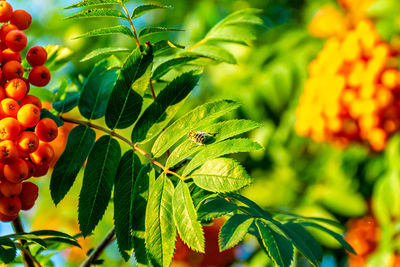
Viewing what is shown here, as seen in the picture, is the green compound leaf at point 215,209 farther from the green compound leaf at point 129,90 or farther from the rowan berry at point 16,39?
the rowan berry at point 16,39

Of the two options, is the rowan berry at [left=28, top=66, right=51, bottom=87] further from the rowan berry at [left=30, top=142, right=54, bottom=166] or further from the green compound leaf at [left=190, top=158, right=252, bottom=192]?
the green compound leaf at [left=190, top=158, right=252, bottom=192]

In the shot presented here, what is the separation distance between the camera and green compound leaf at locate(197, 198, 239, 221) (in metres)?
0.72

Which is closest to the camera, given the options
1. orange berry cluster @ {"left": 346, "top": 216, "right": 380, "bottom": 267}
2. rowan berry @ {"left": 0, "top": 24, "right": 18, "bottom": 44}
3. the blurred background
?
rowan berry @ {"left": 0, "top": 24, "right": 18, "bottom": 44}

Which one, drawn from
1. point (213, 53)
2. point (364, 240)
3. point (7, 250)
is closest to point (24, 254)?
point (7, 250)

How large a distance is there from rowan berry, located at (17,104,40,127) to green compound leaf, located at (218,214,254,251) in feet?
1.27

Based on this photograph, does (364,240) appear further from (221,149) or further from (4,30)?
(4,30)

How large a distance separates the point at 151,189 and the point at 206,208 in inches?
4.4

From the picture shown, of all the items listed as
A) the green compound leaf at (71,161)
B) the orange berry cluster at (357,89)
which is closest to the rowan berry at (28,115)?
the green compound leaf at (71,161)

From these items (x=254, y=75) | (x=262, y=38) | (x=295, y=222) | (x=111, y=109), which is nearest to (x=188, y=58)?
(x=111, y=109)

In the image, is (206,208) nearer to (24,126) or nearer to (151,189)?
(151,189)

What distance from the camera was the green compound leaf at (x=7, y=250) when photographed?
2.65 feet

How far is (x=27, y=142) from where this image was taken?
0.82m

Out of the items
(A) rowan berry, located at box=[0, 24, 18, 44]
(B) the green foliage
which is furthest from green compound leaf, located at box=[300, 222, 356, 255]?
(A) rowan berry, located at box=[0, 24, 18, 44]

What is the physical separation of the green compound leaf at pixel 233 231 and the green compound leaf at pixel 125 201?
183 millimetres
